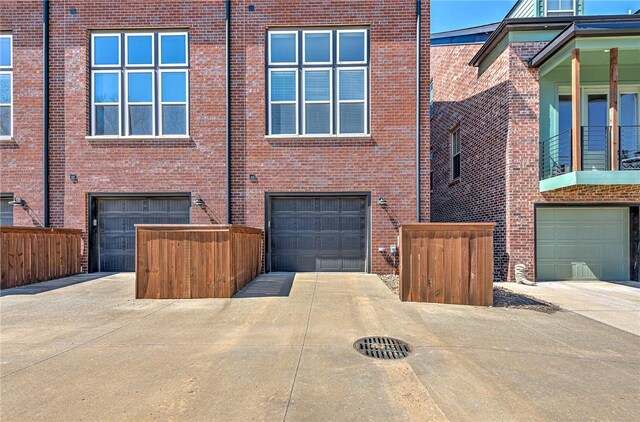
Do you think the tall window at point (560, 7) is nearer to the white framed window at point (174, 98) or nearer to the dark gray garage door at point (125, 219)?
the white framed window at point (174, 98)

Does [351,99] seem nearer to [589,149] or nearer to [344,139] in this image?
[344,139]

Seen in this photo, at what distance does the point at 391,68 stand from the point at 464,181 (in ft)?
16.3

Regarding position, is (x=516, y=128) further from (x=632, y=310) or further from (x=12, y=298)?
(x=12, y=298)

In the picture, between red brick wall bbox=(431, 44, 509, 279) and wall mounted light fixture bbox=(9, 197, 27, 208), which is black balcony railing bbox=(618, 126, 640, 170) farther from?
wall mounted light fixture bbox=(9, 197, 27, 208)

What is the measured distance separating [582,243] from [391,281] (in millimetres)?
5653

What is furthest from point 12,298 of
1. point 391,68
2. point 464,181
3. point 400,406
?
point 464,181

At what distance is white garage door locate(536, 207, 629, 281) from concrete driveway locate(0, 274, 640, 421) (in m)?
4.08

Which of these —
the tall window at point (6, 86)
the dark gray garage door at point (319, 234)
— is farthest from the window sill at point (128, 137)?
the dark gray garage door at point (319, 234)

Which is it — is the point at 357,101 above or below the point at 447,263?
above

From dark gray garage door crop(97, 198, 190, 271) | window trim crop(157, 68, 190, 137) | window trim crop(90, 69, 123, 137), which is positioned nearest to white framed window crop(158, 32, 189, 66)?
window trim crop(157, 68, 190, 137)

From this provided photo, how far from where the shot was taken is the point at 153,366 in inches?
137

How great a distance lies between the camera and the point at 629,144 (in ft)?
29.5

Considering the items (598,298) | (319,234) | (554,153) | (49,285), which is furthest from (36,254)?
(554,153)

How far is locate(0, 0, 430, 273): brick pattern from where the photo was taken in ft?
30.1
